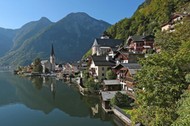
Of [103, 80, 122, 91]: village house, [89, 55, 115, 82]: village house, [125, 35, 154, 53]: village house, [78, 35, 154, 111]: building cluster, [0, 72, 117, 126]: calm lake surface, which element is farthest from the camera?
[125, 35, 154, 53]: village house

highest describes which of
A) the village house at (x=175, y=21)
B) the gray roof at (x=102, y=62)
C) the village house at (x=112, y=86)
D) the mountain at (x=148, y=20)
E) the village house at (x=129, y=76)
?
the mountain at (x=148, y=20)

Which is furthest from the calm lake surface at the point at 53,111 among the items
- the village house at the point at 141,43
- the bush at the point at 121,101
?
the village house at the point at 141,43

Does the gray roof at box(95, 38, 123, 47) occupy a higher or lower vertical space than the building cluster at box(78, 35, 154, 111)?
higher

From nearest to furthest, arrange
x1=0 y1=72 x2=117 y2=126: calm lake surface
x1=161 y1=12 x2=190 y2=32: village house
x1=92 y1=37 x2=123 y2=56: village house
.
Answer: x1=0 y1=72 x2=117 y2=126: calm lake surface → x1=161 y1=12 x2=190 y2=32: village house → x1=92 y1=37 x2=123 y2=56: village house

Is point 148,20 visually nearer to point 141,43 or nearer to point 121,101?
point 141,43

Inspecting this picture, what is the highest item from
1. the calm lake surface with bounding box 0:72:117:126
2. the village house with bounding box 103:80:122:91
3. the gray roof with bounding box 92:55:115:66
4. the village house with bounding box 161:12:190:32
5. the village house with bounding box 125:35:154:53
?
the village house with bounding box 161:12:190:32

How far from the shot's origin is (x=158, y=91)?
683 inches

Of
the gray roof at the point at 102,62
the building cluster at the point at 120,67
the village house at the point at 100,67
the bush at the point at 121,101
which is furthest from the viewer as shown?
the gray roof at the point at 102,62

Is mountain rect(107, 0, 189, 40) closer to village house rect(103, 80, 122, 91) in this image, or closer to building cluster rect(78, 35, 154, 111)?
building cluster rect(78, 35, 154, 111)

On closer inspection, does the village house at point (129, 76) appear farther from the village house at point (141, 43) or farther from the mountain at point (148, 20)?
the mountain at point (148, 20)

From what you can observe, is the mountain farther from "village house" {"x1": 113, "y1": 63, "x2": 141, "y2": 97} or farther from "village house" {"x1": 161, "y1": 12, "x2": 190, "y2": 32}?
"village house" {"x1": 113, "y1": 63, "x2": 141, "y2": 97}

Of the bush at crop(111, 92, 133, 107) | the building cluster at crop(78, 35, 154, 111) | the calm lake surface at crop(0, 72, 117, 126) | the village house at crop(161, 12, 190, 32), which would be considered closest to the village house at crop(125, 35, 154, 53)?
the building cluster at crop(78, 35, 154, 111)

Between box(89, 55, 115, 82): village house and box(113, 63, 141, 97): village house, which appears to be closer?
box(113, 63, 141, 97): village house

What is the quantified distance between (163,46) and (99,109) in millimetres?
12897
